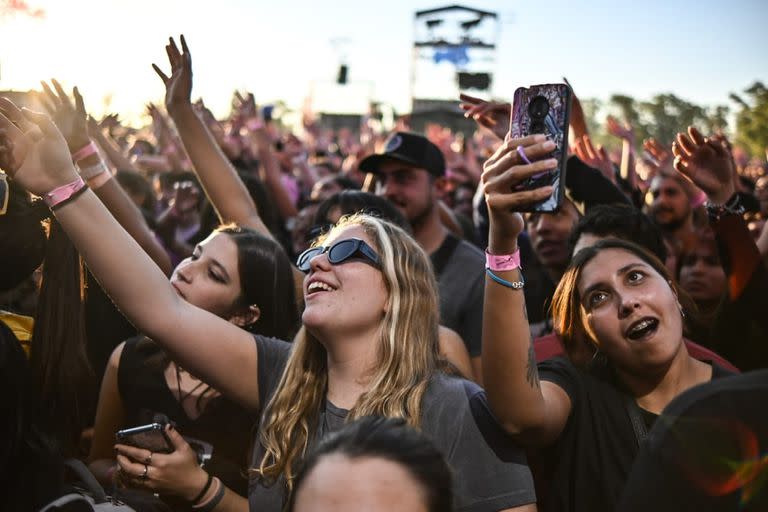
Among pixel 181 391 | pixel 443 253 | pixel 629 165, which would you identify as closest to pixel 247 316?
pixel 181 391

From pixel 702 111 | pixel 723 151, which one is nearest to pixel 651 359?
pixel 723 151

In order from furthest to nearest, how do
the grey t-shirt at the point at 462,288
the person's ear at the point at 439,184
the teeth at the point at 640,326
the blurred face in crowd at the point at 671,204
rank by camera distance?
the blurred face in crowd at the point at 671,204 < the person's ear at the point at 439,184 < the grey t-shirt at the point at 462,288 < the teeth at the point at 640,326

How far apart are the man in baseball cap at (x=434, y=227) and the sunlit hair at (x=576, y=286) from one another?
88 cm

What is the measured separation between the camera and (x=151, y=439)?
7.10ft

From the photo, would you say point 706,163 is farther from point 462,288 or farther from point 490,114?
point 462,288

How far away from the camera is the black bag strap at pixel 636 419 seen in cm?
231

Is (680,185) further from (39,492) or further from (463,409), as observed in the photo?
(39,492)

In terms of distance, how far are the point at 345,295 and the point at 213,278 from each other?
86cm

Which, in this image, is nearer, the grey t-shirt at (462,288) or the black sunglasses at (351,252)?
the black sunglasses at (351,252)

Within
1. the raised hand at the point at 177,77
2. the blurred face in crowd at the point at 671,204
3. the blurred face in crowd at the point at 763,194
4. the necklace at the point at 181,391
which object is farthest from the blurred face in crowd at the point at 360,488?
the blurred face in crowd at the point at 763,194

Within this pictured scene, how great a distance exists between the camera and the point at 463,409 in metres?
2.17

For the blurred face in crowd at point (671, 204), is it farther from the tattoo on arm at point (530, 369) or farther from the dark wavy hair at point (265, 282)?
the tattoo on arm at point (530, 369)

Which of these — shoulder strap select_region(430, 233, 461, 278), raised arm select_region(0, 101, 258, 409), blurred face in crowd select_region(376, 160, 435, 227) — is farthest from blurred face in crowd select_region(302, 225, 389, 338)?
blurred face in crowd select_region(376, 160, 435, 227)

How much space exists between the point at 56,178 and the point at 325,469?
1.12 m
